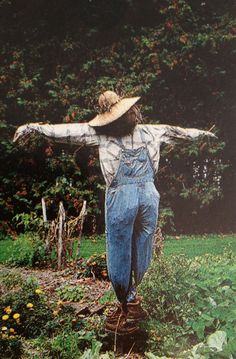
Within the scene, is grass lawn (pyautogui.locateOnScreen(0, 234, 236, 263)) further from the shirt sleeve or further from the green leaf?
the green leaf

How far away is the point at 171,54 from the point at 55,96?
1.45 metres

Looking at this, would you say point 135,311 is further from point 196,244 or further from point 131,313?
point 196,244

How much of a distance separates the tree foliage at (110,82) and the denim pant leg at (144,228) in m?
2.25

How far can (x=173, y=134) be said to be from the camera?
2.97 m

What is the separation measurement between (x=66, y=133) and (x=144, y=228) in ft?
2.19

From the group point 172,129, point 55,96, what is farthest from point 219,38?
point 172,129

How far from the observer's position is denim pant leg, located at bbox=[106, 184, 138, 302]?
270 centimetres

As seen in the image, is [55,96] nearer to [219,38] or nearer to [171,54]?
[171,54]

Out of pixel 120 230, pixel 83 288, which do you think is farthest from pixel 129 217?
pixel 83 288

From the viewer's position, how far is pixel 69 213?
5562 millimetres

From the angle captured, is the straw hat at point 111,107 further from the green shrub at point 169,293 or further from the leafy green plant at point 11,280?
the leafy green plant at point 11,280

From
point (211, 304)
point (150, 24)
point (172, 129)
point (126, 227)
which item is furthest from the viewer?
point (150, 24)

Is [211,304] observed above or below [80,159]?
below

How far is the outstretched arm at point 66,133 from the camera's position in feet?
8.94
